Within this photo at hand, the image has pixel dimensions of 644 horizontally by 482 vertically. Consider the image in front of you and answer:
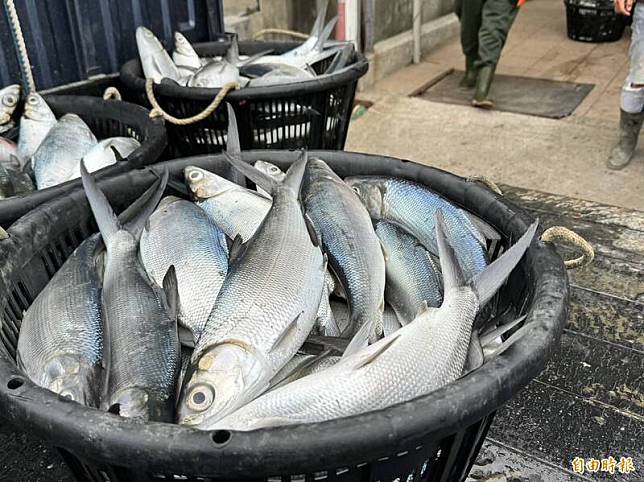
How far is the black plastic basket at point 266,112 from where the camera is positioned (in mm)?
2561

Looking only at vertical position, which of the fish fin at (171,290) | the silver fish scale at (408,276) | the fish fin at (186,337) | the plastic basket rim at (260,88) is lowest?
the fish fin at (186,337)

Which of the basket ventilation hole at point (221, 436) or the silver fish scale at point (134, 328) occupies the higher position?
the basket ventilation hole at point (221, 436)

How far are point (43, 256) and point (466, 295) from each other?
1143 millimetres

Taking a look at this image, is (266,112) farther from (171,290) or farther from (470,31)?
(470,31)

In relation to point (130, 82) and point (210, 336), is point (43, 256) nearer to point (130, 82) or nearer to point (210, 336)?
point (210, 336)

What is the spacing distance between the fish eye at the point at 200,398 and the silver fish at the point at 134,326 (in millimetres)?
76

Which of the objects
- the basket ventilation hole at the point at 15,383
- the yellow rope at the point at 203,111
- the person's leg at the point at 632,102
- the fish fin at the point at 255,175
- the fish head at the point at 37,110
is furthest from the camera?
the person's leg at the point at 632,102

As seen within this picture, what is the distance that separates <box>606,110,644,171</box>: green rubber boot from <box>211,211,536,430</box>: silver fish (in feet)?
12.4

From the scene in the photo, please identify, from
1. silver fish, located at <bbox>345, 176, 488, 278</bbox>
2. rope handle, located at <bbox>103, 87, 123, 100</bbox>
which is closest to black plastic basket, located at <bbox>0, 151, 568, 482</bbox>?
silver fish, located at <bbox>345, 176, 488, 278</bbox>

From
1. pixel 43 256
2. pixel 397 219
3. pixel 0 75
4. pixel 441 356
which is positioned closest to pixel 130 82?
pixel 0 75

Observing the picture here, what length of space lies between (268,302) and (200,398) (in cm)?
29

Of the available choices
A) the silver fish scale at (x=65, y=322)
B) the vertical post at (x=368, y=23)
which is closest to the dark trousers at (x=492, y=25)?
the vertical post at (x=368, y=23)

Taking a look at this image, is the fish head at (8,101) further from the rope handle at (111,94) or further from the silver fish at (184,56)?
the silver fish at (184,56)

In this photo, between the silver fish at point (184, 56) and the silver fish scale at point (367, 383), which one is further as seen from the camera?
the silver fish at point (184, 56)
